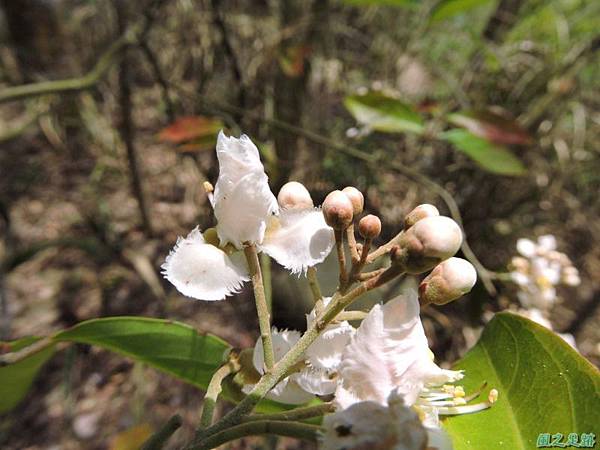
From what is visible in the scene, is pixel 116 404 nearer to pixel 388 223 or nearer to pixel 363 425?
pixel 388 223

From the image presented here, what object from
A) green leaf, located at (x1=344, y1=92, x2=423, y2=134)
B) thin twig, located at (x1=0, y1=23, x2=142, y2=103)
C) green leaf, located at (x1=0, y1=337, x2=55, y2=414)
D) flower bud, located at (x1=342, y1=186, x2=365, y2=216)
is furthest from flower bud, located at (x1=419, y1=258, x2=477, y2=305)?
thin twig, located at (x1=0, y1=23, x2=142, y2=103)

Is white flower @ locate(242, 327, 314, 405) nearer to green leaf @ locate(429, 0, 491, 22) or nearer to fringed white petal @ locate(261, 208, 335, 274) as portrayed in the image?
fringed white petal @ locate(261, 208, 335, 274)

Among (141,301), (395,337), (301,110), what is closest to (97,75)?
(301,110)

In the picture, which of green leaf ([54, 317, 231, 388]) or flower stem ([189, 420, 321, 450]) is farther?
green leaf ([54, 317, 231, 388])

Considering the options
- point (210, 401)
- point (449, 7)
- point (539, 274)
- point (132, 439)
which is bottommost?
point (132, 439)

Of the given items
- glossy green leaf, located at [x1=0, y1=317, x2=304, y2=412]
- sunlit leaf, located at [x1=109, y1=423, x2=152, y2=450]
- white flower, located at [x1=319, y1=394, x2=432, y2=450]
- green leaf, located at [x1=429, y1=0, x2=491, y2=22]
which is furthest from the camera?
green leaf, located at [x1=429, y1=0, x2=491, y2=22]

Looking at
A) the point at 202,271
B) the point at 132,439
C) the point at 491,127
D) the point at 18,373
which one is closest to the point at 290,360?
the point at 202,271

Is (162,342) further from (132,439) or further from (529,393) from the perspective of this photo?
(132,439)
